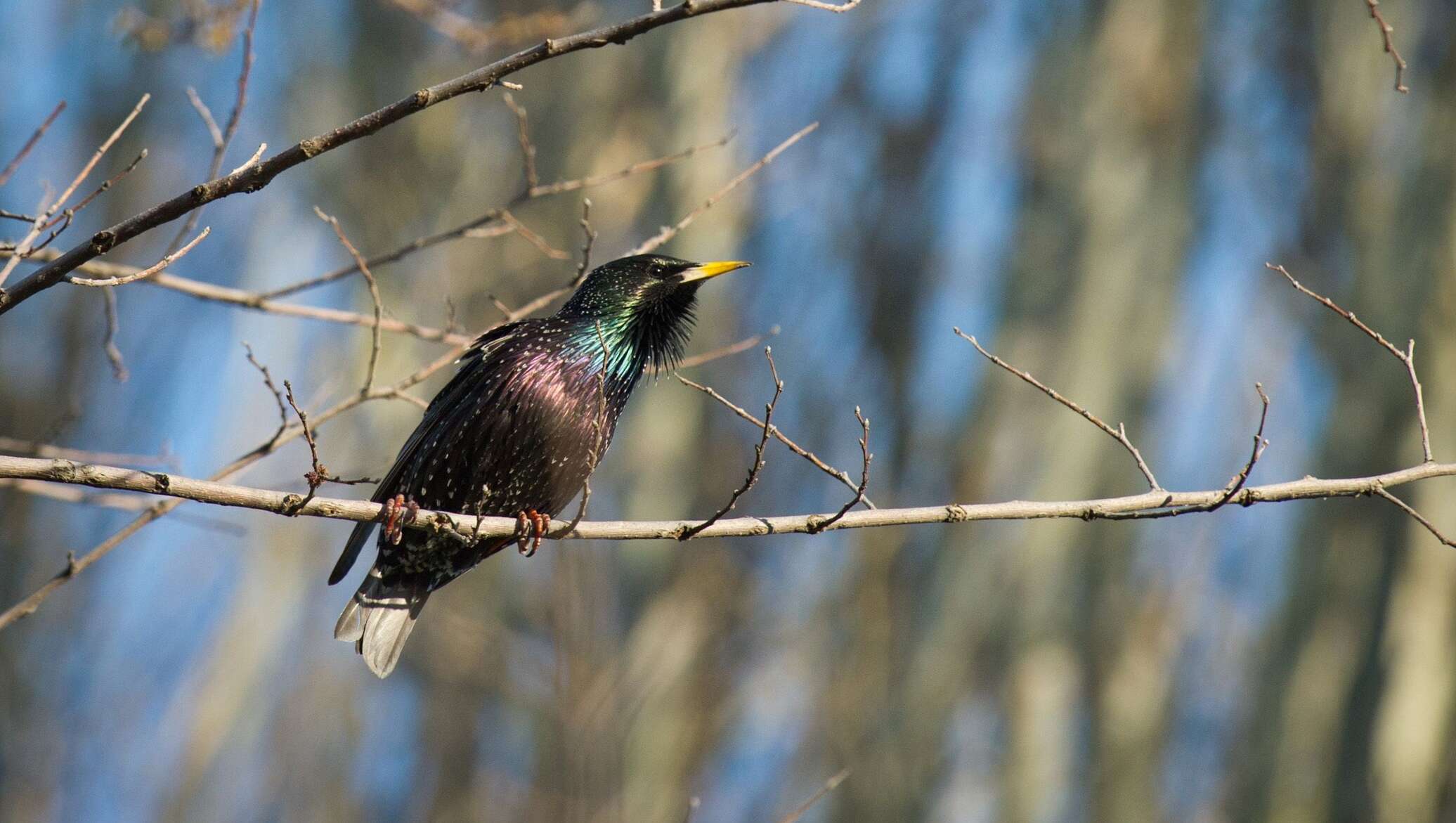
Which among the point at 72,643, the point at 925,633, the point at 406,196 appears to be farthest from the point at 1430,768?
the point at 72,643

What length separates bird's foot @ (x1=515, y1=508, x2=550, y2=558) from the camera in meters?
3.60

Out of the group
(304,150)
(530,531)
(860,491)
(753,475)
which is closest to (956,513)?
(860,491)

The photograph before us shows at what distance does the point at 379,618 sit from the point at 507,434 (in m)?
0.78

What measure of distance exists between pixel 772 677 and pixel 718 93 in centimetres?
513

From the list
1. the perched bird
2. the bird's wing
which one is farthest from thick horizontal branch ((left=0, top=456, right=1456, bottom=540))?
the bird's wing

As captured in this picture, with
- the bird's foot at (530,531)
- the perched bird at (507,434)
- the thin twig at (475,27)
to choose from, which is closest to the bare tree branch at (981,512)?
the bird's foot at (530,531)

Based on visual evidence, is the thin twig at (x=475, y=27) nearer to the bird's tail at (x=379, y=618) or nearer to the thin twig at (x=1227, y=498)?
Result: the bird's tail at (x=379, y=618)

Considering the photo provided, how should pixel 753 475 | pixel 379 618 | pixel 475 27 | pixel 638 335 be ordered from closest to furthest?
pixel 753 475
pixel 379 618
pixel 638 335
pixel 475 27

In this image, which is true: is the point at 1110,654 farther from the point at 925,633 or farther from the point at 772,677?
the point at 772,677

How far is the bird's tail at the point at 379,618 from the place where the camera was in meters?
4.20

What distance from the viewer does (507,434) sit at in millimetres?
4051

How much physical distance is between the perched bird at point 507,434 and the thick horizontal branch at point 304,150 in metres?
1.55

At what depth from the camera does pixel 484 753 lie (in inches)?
474

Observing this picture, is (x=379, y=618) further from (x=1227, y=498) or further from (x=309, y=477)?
(x=1227, y=498)
